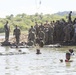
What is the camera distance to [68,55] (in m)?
23.4

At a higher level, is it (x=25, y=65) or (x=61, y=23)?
(x=61, y=23)

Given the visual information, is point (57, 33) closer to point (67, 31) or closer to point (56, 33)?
point (56, 33)

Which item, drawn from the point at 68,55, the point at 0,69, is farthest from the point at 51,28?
the point at 0,69

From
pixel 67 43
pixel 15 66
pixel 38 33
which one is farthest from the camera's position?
pixel 38 33

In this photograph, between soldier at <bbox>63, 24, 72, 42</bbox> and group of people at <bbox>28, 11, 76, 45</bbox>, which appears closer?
soldier at <bbox>63, 24, 72, 42</bbox>

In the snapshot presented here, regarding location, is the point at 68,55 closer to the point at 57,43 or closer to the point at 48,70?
the point at 48,70

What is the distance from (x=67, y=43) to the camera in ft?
128

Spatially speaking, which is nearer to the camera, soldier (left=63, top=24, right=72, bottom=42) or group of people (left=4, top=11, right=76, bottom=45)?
soldier (left=63, top=24, right=72, bottom=42)

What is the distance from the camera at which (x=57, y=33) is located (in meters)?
40.1

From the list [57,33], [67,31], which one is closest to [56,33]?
[57,33]

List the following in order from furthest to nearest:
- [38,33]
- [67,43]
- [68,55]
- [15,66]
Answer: [38,33]
[67,43]
[68,55]
[15,66]

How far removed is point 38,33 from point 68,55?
756 inches

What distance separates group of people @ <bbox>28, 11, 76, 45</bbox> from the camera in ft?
129

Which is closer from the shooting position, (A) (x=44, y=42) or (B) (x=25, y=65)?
(B) (x=25, y=65)
